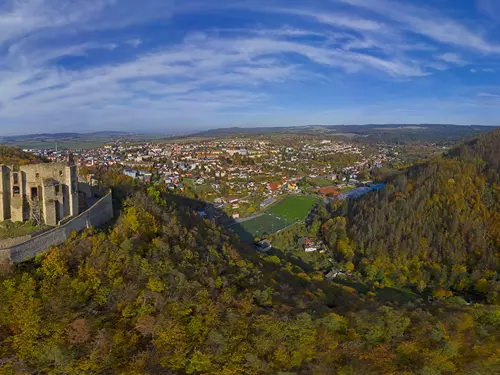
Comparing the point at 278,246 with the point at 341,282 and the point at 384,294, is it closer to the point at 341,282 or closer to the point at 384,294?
the point at 341,282

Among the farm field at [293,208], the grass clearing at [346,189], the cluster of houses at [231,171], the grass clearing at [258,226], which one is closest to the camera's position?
the grass clearing at [258,226]

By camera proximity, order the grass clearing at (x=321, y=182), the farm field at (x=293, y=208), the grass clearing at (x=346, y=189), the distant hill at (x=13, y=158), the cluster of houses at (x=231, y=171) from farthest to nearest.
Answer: the grass clearing at (x=321, y=182)
the grass clearing at (x=346, y=189)
the cluster of houses at (x=231, y=171)
the farm field at (x=293, y=208)
the distant hill at (x=13, y=158)

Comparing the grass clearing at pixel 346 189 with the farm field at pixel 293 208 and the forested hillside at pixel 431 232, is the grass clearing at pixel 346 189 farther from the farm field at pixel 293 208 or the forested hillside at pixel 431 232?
the forested hillside at pixel 431 232

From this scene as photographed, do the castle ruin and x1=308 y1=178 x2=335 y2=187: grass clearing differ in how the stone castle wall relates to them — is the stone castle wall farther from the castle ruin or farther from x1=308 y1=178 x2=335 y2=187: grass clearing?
x1=308 y1=178 x2=335 y2=187: grass clearing

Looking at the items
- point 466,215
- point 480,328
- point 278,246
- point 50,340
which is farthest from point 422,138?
point 50,340

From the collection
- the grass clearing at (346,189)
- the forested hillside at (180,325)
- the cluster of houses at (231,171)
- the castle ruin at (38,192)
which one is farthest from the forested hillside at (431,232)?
the castle ruin at (38,192)

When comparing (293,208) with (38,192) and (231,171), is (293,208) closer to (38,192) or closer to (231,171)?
(231,171)

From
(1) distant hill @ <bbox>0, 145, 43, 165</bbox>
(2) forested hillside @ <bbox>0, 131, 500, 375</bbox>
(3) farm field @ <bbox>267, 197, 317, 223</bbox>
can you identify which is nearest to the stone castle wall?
(2) forested hillside @ <bbox>0, 131, 500, 375</bbox>
